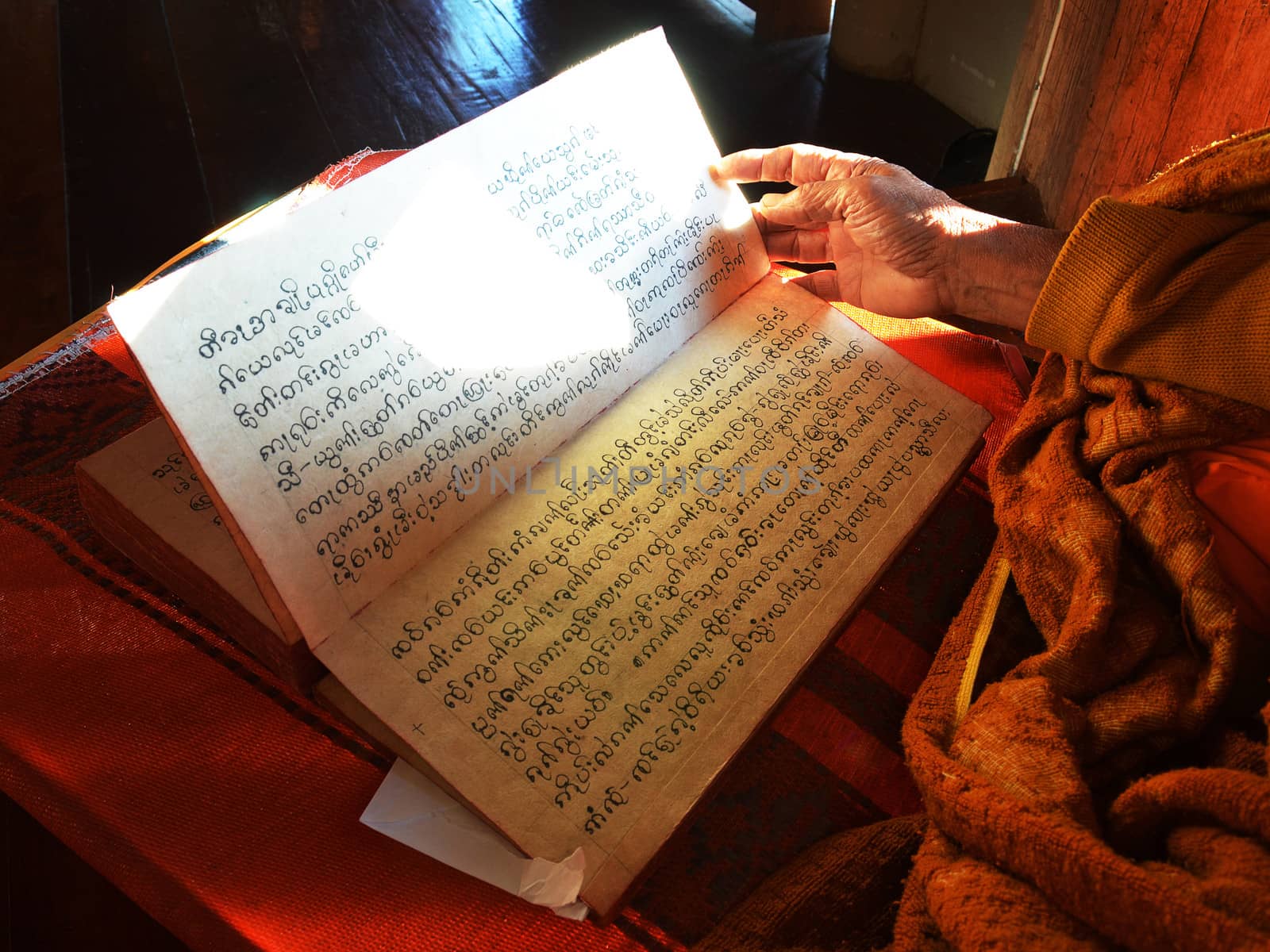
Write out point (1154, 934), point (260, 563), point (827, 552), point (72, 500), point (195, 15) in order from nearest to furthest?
point (1154, 934), point (260, 563), point (827, 552), point (72, 500), point (195, 15)

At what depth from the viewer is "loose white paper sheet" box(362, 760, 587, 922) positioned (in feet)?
1.73

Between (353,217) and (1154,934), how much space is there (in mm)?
670

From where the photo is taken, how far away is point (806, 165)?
981mm

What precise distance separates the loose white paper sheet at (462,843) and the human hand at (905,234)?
662 mm

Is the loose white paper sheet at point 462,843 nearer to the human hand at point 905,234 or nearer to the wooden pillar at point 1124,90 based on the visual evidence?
the human hand at point 905,234

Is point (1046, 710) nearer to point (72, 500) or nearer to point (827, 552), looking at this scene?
point (827, 552)

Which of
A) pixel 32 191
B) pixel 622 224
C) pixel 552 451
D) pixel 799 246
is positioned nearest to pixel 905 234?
pixel 799 246

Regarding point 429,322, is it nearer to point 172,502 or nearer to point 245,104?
point 172,502

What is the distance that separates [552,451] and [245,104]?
1.89 meters

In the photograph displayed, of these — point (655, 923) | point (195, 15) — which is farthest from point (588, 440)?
point (195, 15)

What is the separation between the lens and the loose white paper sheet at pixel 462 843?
1.73 feet

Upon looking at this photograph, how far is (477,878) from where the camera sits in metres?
0.59

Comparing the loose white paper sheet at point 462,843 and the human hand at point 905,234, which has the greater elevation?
the human hand at point 905,234

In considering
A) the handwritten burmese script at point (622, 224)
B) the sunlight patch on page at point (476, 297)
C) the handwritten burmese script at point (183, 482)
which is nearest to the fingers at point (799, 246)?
the handwritten burmese script at point (622, 224)
